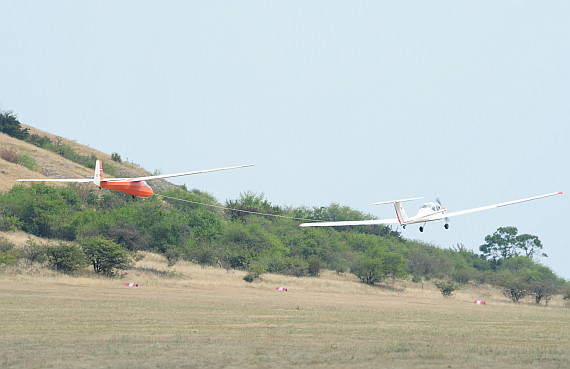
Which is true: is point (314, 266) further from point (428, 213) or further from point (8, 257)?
point (428, 213)

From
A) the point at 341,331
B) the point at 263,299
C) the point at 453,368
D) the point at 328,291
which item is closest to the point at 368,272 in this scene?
the point at 328,291

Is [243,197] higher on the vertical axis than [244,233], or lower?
higher

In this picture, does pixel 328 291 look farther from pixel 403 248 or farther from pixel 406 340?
pixel 403 248

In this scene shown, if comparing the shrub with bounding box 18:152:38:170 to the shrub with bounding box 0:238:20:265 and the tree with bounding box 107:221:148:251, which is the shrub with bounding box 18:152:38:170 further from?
the shrub with bounding box 0:238:20:265

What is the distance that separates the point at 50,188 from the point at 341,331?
54083 millimetres

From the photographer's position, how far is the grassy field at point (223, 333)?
16.9 meters

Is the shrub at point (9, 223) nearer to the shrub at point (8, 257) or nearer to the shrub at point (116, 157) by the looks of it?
the shrub at point (8, 257)

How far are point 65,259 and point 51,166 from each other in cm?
4504

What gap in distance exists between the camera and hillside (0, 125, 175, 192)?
7562 centimetres

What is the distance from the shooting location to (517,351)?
66.9ft

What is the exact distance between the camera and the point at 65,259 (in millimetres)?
45219

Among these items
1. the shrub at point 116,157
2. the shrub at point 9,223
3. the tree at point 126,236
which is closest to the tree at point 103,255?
the tree at point 126,236

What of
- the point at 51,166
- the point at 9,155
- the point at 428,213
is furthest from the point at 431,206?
the point at 9,155

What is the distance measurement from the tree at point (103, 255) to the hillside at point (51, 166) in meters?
28.4
